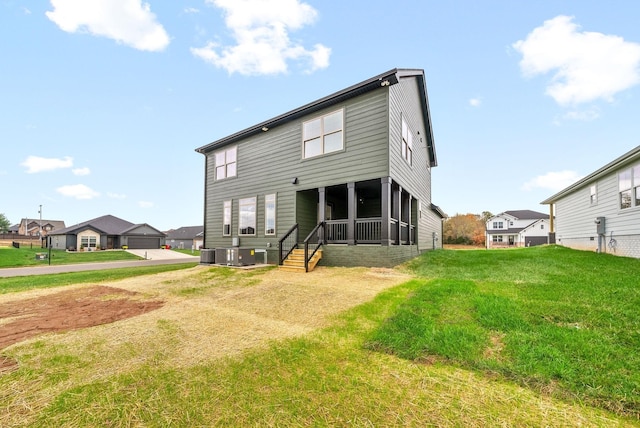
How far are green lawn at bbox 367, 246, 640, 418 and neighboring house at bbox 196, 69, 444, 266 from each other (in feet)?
14.5

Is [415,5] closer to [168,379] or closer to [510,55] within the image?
[510,55]

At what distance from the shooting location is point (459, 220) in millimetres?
47156

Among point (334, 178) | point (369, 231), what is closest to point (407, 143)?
point (334, 178)

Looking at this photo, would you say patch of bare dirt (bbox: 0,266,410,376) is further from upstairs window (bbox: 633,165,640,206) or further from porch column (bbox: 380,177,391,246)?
upstairs window (bbox: 633,165,640,206)

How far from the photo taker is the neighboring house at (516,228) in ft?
126

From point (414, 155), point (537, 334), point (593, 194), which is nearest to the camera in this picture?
point (537, 334)

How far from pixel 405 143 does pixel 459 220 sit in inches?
1642

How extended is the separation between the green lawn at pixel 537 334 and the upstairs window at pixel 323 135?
689cm

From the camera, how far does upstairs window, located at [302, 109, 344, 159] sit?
1060 cm

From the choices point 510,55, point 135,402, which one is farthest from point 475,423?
point 510,55

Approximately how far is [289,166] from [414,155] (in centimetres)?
644

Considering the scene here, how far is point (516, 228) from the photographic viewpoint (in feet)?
139

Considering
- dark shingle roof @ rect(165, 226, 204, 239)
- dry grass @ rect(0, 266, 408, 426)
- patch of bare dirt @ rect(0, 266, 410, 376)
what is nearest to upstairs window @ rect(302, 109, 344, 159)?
patch of bare dirt @ rect(0, 266, 410, 376)

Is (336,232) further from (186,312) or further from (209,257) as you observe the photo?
(186,312)
